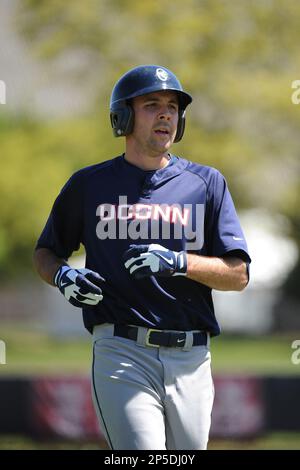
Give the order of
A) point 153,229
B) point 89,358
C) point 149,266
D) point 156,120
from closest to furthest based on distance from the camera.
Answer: point 149,266 < point 153,229 < point 156,120 < point 89,358

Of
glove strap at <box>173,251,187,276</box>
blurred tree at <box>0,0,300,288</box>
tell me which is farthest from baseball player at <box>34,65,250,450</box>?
blurred tree at <box>0,0,300,288</box>

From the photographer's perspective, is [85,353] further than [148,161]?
Yes

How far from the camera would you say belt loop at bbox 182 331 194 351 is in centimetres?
427

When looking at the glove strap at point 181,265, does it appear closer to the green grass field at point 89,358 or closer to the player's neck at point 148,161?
the player's neck at point 148,161

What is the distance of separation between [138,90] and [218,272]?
88cm

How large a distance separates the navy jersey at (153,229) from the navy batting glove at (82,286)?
0.32ft

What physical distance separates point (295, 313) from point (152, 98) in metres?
32.2

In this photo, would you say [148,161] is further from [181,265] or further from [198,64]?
[198,64]

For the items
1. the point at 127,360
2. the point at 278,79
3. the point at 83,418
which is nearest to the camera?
the point at 127,360

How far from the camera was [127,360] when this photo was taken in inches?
165

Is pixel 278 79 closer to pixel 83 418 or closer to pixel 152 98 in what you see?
pixel 83 418

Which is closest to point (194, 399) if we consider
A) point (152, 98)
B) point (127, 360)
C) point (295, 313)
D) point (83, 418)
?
point (127, 360)

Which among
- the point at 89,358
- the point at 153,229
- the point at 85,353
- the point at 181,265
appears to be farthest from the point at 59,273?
the point at 85,353

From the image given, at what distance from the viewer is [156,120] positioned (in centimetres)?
445
